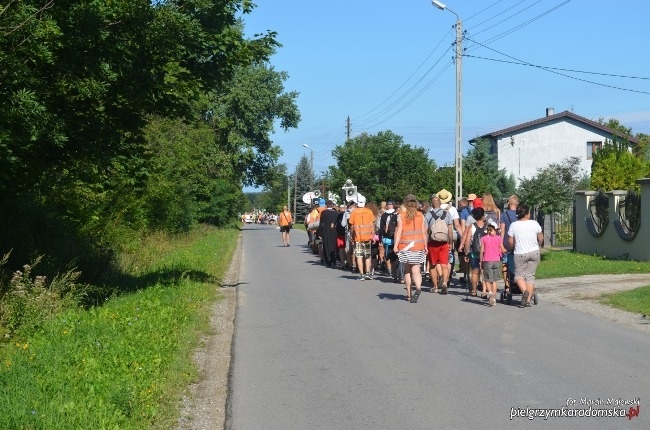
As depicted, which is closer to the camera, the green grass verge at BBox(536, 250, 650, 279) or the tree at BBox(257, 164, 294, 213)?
the green grass verge at BBox(536, 250, 650, 279)

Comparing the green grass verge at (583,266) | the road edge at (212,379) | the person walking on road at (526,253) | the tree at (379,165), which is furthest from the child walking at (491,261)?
the tree at (379,165)

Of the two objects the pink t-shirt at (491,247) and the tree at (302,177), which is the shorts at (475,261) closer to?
the pink t-shirt at (491,247)

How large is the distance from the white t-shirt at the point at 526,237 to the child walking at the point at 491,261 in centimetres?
51

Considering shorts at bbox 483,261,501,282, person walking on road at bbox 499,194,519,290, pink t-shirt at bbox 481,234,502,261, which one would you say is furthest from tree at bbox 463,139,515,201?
shorts at bbox 483,261,501,282

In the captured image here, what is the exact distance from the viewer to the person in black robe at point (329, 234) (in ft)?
79.4

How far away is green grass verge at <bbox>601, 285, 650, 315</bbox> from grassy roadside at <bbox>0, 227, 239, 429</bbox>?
635 cm

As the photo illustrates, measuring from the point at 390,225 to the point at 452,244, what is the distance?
1.99 metres

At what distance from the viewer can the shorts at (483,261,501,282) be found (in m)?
14.6

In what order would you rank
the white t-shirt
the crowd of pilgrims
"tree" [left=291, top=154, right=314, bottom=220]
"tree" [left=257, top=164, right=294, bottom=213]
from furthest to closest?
1. "tree" [left=291, top=154, right=314, bottom=220]
2. "tree" [left=257, top=164, right=294, bottom=213]
3. the crowd of pilgrims
4. the white t-shirt

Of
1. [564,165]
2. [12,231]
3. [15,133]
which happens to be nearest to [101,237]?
[12,231]

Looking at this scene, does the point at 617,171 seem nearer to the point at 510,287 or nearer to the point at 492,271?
the point at 510,287

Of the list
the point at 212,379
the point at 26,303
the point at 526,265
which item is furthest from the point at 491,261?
the point at 26,303

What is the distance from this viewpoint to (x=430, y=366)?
9219 mm

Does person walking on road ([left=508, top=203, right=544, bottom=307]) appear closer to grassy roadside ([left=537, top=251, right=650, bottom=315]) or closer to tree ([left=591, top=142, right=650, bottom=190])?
grassy roadside ([left=537, top=251, right=650, bottom=315])
